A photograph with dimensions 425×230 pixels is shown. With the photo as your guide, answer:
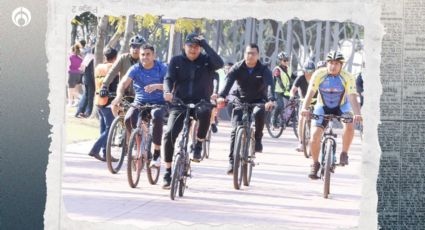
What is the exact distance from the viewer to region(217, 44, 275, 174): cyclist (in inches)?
500

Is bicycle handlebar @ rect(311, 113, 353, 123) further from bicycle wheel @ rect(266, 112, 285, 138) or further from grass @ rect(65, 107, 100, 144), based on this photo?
bicycle wheel @ rect(266, 112, 285, 138)

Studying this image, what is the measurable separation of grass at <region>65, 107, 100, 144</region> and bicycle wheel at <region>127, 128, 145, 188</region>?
2985mm

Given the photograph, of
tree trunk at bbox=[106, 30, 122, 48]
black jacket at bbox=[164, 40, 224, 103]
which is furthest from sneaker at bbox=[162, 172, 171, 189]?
tree trunk at bbox=[106, 30, 122, 48]

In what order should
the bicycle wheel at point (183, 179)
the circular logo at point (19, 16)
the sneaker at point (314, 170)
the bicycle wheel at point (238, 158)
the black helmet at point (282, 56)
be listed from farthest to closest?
the black helmet at point (282, 56)
the sneaker at point (314, 170)
the bicycle wheel at point (238, 158)
the bicycle wheel at point (183, 179)
the circular logo at point (19, 16)

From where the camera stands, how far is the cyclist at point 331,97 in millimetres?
12062

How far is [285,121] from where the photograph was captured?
2006 cm

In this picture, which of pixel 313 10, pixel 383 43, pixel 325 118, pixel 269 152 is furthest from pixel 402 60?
pixel 269 152

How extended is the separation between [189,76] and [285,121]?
836cm

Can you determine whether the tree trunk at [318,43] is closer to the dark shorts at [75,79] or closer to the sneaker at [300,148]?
the sneaker at [300,148]

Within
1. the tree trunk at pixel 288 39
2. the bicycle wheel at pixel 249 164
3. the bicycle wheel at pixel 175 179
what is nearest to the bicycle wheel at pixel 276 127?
the tree trunk at pixel 288 39

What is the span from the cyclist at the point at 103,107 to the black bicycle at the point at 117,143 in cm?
75

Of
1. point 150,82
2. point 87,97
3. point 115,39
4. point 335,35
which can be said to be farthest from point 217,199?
point 115,39

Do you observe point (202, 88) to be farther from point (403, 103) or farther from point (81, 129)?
point (81, 129)

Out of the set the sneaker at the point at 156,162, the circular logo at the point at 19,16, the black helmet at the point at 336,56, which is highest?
the circular logo at the point at 19,16
